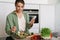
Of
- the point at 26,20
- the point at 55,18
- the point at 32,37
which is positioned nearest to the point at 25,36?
the point at 32,37

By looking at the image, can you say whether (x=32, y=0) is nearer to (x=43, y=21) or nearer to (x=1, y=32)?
(x=43, y=21)

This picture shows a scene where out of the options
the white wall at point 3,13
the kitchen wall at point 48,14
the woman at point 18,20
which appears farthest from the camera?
the kitchen wall at point 48,14

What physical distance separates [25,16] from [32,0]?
31.8 inches

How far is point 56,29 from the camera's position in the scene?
95.5 inches

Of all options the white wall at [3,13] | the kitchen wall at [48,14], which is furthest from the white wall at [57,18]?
the white wall at [3,13]

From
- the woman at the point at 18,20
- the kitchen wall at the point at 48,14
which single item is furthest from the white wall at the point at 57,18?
the woman at the point at 18,20

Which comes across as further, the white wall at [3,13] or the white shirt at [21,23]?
the white wall at [3,13]

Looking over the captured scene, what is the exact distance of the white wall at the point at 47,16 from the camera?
233 cm

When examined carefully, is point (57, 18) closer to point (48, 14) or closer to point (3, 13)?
point (48, 14)

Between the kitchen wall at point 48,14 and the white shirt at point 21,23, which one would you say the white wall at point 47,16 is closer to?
the kitchen wall at point 48,14

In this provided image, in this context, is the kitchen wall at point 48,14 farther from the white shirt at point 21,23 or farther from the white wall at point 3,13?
the white shirt at point 21,23

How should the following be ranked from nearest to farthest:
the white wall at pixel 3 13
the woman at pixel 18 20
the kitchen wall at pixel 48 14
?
the woman at pixel 18 20, the white wall at pixel 3 13, the kitchen wall at pixel 48 14

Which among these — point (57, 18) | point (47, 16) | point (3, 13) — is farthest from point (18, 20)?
point (57, 18)

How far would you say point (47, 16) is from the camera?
2361 mm
